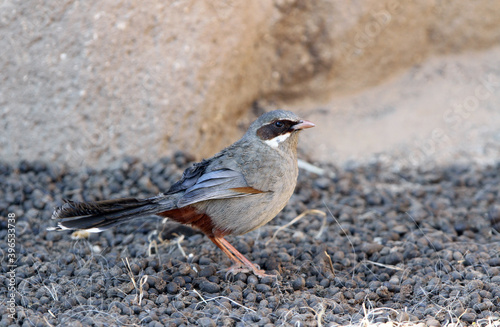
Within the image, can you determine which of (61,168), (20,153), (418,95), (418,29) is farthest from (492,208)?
(20,153)

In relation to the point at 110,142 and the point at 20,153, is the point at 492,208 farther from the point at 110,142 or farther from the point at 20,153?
the point at 20,153

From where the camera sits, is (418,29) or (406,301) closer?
(406,301)

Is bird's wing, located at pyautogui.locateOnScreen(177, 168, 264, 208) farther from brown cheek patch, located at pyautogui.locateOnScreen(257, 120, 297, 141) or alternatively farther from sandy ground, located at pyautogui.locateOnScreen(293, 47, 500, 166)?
sandy ground, located at pyautogui.locateOnScreen(293, 47, 500, 166)

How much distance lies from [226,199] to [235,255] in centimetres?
62

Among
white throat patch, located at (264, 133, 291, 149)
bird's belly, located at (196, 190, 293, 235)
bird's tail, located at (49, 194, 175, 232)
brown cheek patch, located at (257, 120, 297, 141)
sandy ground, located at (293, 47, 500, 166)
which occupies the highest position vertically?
brown cheek patch, located at (257, 120, 297, 141)

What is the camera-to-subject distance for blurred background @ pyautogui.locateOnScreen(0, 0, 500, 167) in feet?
18.5

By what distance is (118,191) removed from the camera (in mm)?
5629

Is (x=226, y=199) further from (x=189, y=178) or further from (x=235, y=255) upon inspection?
(x=235, y=255)

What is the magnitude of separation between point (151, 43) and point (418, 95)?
3730 mm

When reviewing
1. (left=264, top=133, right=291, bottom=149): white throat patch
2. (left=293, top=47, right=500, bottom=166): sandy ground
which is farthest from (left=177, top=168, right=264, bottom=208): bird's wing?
(left=293, top=47, right=500, bottom=166): sandy ground

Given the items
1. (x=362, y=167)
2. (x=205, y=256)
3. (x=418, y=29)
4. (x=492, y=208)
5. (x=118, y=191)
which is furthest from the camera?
(x=418, y=29)

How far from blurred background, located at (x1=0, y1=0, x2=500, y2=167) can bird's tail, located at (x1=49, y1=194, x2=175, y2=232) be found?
1972 millimetres

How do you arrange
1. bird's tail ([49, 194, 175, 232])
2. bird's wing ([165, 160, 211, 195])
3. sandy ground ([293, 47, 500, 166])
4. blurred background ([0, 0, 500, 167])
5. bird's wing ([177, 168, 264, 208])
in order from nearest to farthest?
1. bird's tail ([49, 194, 175, 232])
2. bird's wing ([177, 168, 264, 208])
3. bird's wing ([165, 160, 211, 195])
4. blurred background ([0, 0, 500, 167])
5. sandy ground ([293, 47, 500, 166])

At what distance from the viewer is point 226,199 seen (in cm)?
421
